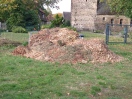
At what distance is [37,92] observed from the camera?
8.35 meters

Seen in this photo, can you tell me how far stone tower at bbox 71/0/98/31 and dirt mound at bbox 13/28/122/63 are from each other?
1869 inches

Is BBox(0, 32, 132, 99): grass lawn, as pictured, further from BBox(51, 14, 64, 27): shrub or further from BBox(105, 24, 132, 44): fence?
BBox(51, 14, 64, 27): shrub

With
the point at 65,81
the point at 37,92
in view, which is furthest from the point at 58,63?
the point at 37,92

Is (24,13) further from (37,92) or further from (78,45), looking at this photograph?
(37,92)

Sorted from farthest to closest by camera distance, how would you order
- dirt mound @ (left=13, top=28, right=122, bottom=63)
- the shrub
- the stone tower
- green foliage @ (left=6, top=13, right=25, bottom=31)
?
1. the stone tower
2. green foliage @ (left=6, top=13, right=25, bottom=31)
3. the shrub
4. dirt mound @ (left=13, top=28, right=122, bottom=63)

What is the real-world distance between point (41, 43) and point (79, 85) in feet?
24.2

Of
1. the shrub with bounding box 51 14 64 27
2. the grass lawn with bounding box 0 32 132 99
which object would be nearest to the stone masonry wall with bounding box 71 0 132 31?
the shrub with bounding box 51 14 64 27

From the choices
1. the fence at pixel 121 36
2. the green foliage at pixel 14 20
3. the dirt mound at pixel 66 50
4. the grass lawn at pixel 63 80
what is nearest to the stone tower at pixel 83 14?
the green foliage at pixel 14 20

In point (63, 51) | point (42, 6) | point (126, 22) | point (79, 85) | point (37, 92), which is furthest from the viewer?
point (42, 6)

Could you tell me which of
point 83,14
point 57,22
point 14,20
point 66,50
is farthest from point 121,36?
point 83,14

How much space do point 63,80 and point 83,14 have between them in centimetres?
5566

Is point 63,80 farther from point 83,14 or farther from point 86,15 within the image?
point 86,15

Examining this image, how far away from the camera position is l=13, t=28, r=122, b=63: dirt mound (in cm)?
1442

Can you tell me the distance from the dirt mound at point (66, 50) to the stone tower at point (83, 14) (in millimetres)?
47462
